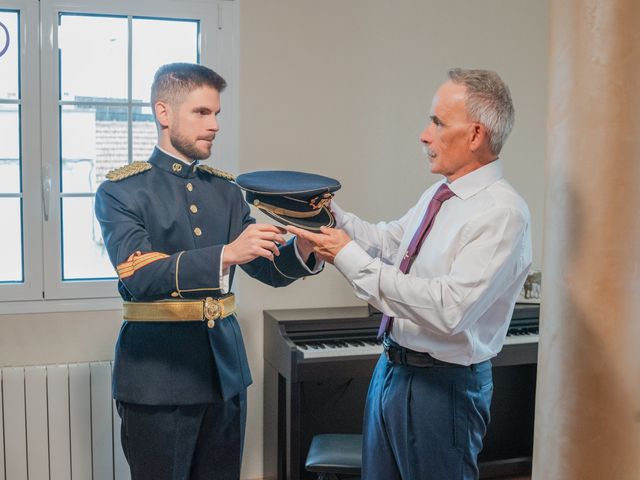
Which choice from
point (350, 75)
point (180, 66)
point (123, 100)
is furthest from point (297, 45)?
point (180, 66)

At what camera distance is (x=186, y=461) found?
204cm

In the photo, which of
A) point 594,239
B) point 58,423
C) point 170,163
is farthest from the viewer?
point 58,423

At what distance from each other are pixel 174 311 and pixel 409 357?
2.18 feet

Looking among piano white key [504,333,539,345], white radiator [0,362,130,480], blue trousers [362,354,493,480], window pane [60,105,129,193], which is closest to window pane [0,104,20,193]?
window pane [60,105,129,193]

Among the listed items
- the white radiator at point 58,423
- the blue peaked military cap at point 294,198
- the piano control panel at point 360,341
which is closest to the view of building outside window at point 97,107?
the white radiator at point 58,423

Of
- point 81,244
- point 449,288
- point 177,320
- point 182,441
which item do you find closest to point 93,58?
point 81,244

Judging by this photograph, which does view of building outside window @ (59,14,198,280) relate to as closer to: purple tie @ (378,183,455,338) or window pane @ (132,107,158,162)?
window pane @ (132,107,158,162)

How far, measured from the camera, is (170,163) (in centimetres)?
209

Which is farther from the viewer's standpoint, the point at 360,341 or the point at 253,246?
the point at 360,341

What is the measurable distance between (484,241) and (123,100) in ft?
6.93

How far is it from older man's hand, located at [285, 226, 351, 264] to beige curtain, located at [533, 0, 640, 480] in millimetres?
565

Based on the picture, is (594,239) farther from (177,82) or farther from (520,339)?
(520,339)

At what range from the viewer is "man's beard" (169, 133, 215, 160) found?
6.71 feet

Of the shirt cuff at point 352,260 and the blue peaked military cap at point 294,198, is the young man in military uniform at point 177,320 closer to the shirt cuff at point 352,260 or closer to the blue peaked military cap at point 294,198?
the blue peaked military cap at point 294,198
